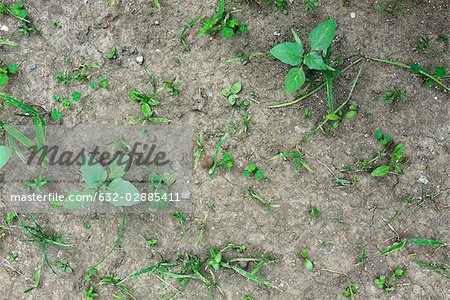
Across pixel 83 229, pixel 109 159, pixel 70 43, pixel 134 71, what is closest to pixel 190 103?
pixel 134 71

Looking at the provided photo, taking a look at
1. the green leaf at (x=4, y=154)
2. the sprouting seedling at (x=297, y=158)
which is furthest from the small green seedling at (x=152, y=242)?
the green leaf at (x=4, y=154)

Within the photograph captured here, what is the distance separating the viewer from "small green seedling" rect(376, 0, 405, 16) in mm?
2523

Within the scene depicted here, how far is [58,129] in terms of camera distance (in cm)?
265

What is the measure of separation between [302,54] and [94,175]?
1.35 metres

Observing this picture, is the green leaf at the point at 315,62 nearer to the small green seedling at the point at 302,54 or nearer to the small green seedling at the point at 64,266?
the small green seedling at the point at 302,54

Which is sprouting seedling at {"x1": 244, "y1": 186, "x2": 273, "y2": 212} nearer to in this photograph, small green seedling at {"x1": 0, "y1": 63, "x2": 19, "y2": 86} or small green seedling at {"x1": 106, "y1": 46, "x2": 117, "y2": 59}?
small green seedling at {"x1": 106, "y1": 46, "x2": 117, "y2": 59}

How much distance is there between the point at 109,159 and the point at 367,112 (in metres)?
1.51

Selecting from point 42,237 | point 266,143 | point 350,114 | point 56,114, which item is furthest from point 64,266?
point 350,114

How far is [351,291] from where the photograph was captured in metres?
2.52

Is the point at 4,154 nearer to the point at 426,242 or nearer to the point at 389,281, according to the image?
the point at 389,281

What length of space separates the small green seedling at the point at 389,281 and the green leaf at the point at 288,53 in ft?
4.24

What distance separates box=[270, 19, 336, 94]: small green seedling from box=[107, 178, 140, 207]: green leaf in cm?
103

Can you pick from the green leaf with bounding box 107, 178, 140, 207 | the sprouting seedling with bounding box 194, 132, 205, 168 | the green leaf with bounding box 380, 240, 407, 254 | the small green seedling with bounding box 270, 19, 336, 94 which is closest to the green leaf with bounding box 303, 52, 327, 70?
the small green seedling with bounding box 270, 19, 336, 94

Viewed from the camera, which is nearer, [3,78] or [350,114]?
[350,114]
